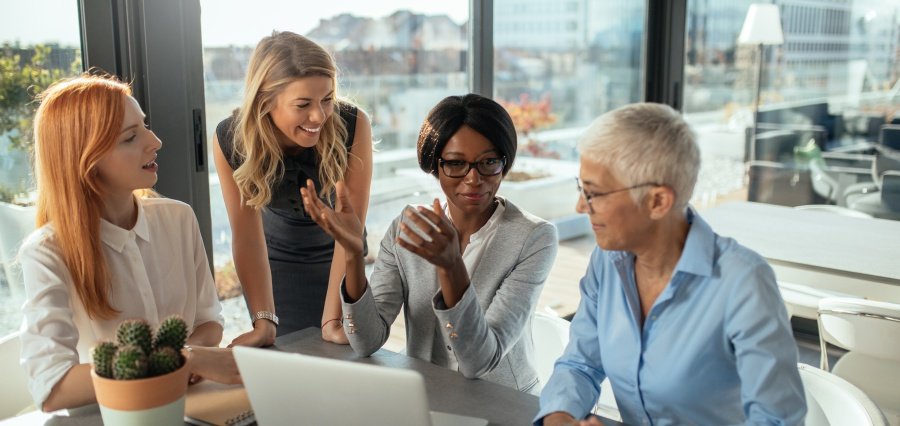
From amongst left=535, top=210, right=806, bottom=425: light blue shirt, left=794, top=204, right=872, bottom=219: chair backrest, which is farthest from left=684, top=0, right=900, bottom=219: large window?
left=535, top=210, right=806, bottom=425: light blue shirt

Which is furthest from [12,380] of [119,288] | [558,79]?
[558,79]

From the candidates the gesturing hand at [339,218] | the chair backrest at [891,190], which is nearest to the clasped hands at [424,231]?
the gesturing hand at [339,218]

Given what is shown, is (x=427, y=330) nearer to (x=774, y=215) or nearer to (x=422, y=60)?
(x=422, y=60)

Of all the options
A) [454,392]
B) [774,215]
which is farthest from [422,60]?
[454,392]

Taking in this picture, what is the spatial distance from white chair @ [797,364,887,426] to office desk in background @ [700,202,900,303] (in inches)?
50.8

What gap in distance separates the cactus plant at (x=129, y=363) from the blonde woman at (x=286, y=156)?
723 millimetres

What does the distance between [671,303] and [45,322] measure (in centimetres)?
118

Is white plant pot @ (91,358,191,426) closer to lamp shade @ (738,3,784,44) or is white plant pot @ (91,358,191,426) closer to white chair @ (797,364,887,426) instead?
white chair @ (797,364,887,426)

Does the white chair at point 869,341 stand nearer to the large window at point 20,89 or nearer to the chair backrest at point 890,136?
the chair backrest at point 890,136

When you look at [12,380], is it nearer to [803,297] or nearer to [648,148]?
[648,148]

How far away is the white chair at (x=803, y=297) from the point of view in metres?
2.98

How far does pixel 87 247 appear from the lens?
1.68 metres

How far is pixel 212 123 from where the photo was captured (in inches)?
112

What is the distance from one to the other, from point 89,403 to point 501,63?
9.35 ft
